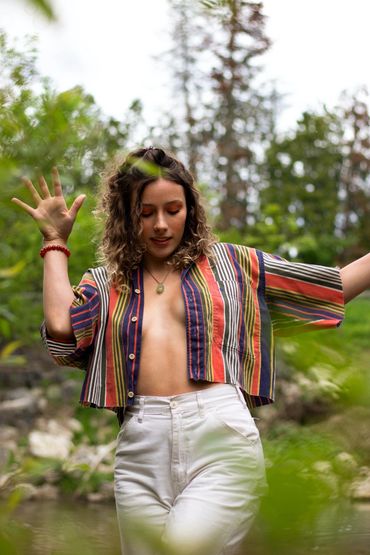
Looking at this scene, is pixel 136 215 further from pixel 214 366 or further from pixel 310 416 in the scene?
pixel 310 416

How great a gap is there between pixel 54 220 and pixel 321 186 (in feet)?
67.9

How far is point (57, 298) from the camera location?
88.0 inches

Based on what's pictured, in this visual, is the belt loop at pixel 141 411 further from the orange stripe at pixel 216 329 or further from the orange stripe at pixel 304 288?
the orange stripe at pixel 304 288

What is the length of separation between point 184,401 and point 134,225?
1.67ft

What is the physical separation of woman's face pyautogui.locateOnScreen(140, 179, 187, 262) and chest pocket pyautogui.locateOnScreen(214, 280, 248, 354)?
20 cm

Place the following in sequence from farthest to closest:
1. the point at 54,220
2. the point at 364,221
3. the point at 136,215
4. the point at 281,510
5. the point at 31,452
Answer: the point at 364,221
the point at 31,452
the point at 136,215
the point at 54,220
the point at 281,510

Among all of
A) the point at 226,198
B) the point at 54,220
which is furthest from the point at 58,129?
the point at 226,198

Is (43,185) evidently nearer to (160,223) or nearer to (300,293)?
(160,223)

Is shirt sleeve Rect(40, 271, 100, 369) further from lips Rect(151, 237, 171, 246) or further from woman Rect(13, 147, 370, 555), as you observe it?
lips Rect(151, 237, 171, 246)

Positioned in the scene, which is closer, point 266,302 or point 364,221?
point 266,302

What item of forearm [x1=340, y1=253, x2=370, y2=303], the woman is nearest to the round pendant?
the woman

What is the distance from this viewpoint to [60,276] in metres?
2.23

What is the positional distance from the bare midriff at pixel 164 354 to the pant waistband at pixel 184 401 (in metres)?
0.02

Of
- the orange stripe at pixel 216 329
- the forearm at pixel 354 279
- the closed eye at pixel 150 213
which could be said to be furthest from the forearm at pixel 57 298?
the forearm at pixel 354 279
